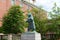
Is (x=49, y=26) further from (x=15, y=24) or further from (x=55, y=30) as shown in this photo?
(x=15, y=24)

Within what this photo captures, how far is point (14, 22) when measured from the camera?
34.6 meters

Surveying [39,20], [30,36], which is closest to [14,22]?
[39,20]

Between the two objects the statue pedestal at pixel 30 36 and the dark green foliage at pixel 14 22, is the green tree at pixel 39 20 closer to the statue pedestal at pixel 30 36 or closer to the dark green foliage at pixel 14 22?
the dark green foliage at pixel 14 22

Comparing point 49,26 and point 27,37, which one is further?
point 49,26

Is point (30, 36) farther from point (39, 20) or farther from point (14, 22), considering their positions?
point (39, 20)

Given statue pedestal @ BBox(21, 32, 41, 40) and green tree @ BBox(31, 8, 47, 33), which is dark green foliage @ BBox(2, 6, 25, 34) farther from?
statue pedestal @ BBox(21, 32, 41, 40)

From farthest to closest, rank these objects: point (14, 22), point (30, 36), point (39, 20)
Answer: point (39, 20), point (14, 22), point (30, 36)

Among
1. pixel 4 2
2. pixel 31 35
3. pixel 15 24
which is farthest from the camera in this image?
pixel 4 2

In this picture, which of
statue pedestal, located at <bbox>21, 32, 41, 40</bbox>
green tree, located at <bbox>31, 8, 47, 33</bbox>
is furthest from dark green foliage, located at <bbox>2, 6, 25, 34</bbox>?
statue pedestal, located at <bbox>21, 32, 41, 40</bbox>

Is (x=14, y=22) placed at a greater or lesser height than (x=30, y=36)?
greater

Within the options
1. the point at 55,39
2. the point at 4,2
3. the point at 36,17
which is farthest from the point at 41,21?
the point at 4,2

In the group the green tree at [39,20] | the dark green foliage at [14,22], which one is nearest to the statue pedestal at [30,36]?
the dark green foliage at [14,22]

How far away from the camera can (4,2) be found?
150 feet

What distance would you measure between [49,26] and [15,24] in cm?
1090
